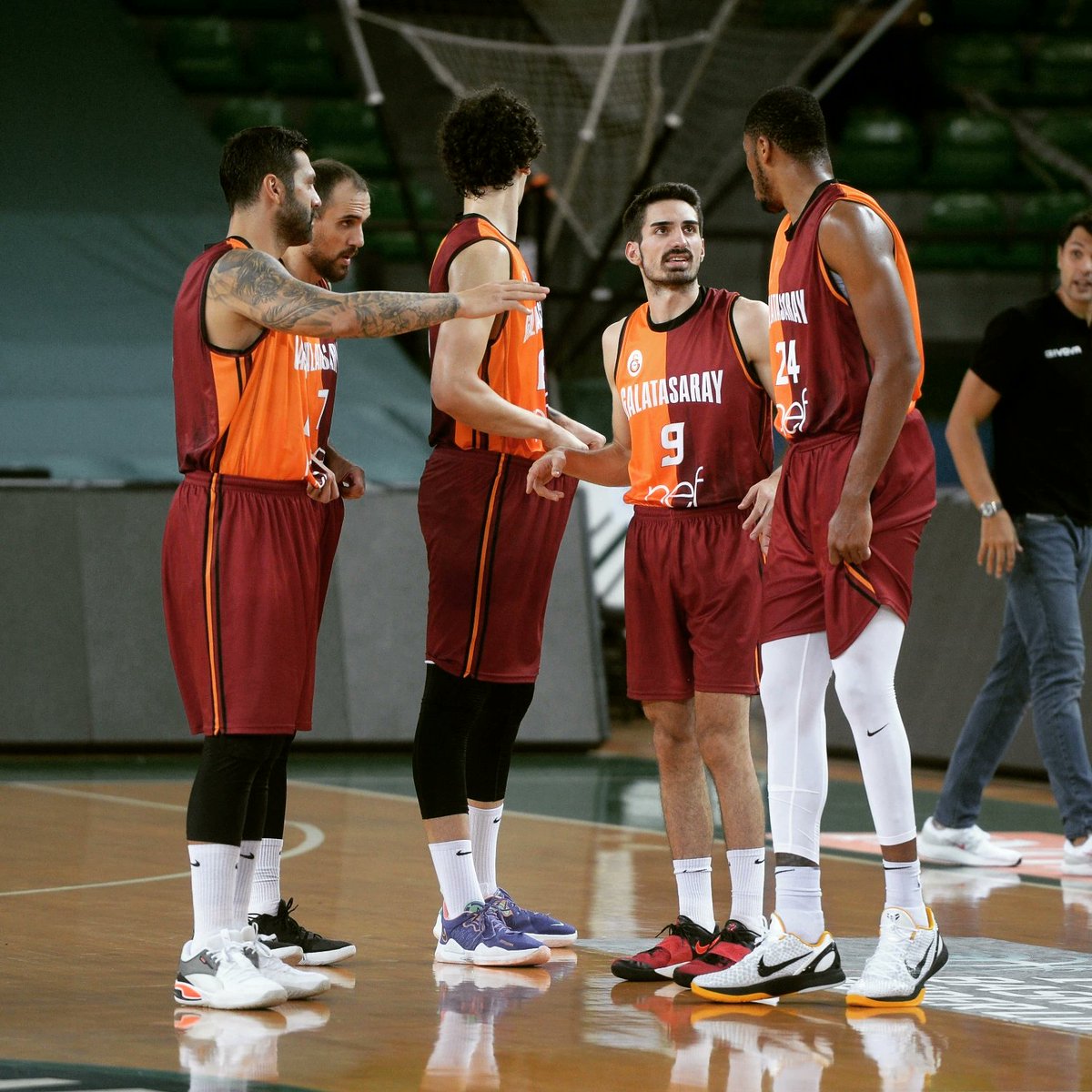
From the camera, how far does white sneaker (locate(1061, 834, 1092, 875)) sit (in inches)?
276

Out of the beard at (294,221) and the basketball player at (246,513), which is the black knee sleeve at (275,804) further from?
the beard at (294,221)

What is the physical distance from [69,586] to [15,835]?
3.30m

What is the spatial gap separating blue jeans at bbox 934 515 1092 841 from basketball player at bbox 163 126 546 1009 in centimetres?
318

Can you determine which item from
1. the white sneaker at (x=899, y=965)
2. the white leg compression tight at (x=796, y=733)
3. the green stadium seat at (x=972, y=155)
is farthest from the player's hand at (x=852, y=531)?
the green stadium seat at (x=972, y=155)

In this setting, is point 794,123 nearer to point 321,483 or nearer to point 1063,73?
point 321,483

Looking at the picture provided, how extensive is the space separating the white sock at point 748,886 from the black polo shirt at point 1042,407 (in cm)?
269

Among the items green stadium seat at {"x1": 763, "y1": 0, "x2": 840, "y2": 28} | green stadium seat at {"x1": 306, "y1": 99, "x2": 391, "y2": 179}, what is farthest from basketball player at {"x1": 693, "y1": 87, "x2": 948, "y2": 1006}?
green stadium seat at {"x1": 306, "y1": 99, "x2": 391, "y2": 179}

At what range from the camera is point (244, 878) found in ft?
15.9

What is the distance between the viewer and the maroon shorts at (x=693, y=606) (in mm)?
5062

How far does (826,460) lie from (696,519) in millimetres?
583

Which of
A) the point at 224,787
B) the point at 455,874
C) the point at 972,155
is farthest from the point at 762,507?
the point at 972,155

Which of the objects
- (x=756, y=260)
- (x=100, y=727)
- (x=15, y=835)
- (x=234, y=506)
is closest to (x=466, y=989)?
(x=234, y=506)

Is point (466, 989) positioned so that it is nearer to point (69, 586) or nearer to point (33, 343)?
point (69, 586)

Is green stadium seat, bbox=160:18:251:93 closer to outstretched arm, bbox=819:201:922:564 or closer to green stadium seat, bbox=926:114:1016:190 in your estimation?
green stadium seat, bbox=926:114:1016:190
